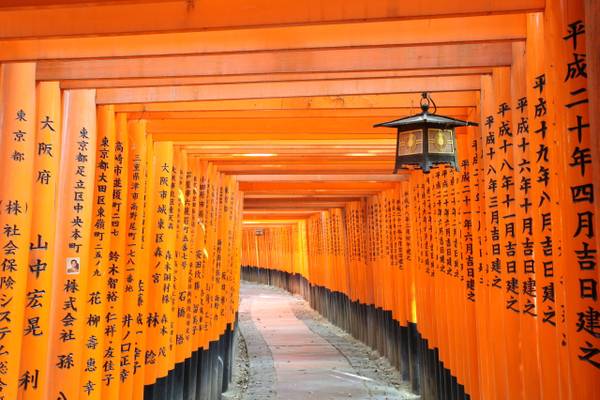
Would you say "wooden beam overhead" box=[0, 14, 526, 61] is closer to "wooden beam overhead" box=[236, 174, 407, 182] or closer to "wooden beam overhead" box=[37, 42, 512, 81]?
"wooden beam overhead" box=[37, 42, 512, 81]

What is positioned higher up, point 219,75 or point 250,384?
point 219,75

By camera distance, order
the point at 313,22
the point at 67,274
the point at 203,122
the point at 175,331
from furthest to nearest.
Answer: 1. the point at 175,331
2. the point at 203,122
3. the point at 67,274
4. the point at 313,22

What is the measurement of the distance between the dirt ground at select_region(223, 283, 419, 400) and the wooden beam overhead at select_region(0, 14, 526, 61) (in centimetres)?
839

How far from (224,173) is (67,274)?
640cm

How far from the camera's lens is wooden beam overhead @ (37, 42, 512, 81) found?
4.88 meters

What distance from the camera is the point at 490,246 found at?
5.39 m

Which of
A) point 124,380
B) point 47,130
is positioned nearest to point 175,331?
point 124,380

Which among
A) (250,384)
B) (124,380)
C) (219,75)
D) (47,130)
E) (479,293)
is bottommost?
(250,384)

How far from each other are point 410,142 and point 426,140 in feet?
0.49

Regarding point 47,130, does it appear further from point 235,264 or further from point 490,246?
point 235,264

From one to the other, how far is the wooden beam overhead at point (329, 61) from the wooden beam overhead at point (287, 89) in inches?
28.5

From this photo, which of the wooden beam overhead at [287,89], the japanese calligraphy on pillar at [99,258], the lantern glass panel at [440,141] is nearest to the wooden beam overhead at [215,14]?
the lantern glass panel at [440,141]

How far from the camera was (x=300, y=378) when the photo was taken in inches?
515

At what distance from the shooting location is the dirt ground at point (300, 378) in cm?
1170
